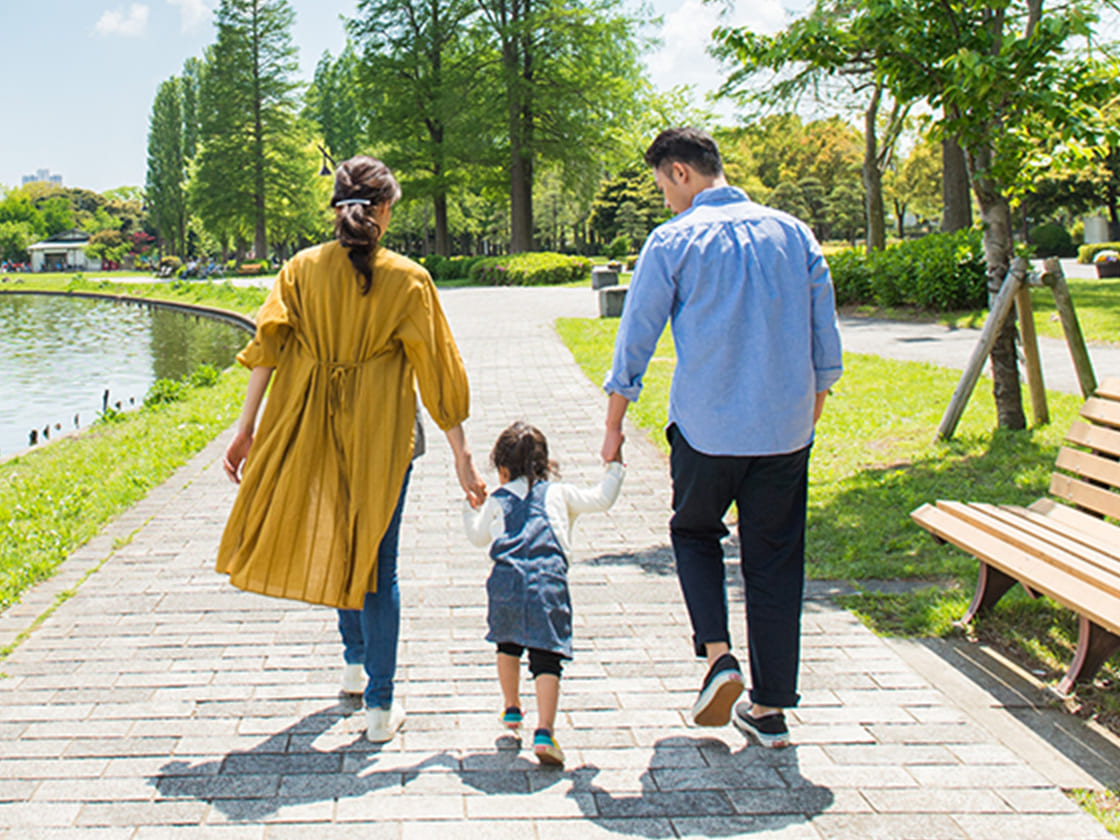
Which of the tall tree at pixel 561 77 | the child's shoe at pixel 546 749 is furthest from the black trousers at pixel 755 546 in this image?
the tall tree at pixel 561 77

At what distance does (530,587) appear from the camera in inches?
117

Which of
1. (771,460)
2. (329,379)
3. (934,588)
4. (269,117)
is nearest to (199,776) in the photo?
(329,379)

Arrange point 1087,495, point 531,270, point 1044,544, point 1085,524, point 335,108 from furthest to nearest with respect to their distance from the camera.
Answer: point 335,108 → point 531,270 → point 1087,495 → point 1085,524 → point 1044,544

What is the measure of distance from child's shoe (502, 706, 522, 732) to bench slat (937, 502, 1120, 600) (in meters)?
1.95

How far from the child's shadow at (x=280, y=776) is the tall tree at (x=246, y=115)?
189 ft

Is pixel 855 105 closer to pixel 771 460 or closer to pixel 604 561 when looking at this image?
pixel 604 561

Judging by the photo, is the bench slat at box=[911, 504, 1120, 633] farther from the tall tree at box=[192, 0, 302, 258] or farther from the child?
the tall tree at box=[192, 0, 302, 258]

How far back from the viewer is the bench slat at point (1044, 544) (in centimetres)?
334

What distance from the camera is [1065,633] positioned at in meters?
3.92

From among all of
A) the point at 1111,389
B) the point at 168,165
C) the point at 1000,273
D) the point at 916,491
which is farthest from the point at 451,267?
the point at 168,165

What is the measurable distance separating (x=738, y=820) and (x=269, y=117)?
59.7 metres

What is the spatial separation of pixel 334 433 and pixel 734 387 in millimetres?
1222

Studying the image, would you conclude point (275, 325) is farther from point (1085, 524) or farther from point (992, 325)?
point (992, 325)

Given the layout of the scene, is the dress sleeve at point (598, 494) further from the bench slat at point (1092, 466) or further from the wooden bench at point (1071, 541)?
the bench slat at point (1092, 466)
